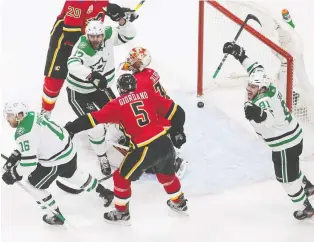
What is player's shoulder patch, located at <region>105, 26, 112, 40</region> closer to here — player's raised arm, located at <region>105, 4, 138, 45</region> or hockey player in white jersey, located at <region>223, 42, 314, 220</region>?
player's raised arm, located at <region>105, 4, 138, 45</region>

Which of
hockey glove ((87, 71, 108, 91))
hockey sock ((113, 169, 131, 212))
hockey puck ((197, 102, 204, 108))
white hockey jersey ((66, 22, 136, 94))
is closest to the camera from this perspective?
hockey sock ((113, 169, 131, 212))

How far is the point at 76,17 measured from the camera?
5516 mm

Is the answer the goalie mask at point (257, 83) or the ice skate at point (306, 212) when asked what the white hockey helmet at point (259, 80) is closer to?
the goalie mask at point (257, 83)

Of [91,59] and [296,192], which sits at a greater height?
[91,59]

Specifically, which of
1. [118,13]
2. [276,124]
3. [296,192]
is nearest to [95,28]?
[118,13]

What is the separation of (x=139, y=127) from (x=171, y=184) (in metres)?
0.42

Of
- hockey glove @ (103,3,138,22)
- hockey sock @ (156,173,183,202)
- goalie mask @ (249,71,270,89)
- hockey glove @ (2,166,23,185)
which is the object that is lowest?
hockey sock @ (156,173,183,202)

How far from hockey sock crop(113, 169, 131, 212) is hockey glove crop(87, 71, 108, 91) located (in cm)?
52

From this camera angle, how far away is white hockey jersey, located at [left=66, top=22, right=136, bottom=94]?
513cm

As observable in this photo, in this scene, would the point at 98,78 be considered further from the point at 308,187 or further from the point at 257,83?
the point at 308,187

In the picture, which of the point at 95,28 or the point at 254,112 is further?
the point at 95,28

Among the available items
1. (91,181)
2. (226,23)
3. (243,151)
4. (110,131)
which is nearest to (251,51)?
(226,23)

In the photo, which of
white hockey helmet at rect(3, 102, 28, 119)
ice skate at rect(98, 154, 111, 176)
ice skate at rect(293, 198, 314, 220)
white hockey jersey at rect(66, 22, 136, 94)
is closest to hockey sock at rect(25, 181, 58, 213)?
white hockey helmet at rect(3, 102, 28, 119)

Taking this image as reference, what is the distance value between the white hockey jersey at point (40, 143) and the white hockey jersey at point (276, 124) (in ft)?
3.20
